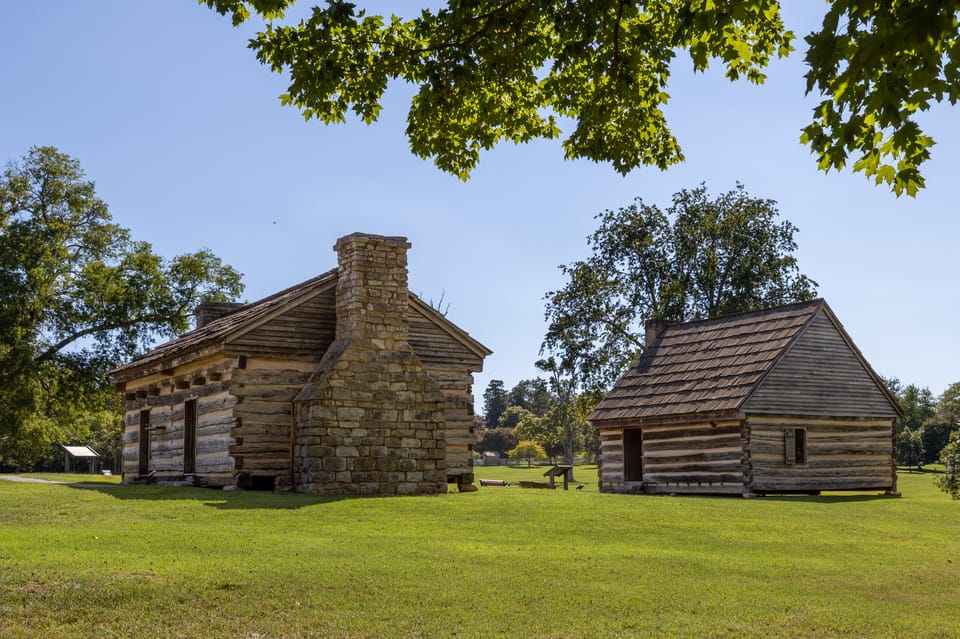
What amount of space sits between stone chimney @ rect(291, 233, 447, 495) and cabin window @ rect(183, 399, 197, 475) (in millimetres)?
4246

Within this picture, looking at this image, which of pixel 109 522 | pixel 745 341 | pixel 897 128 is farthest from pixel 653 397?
pixel 897 128

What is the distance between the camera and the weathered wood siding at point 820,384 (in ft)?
98.4

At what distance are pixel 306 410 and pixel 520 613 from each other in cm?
1309

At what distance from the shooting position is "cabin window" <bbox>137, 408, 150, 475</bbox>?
1171 inches

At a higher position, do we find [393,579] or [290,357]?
[290,357]

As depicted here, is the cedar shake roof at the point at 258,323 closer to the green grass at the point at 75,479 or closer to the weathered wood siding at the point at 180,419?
the weathered wood siding at the point at 180,419

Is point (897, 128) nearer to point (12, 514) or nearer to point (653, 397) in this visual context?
point (12, 514)

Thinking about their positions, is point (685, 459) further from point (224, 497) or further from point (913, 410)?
point (913, 410)

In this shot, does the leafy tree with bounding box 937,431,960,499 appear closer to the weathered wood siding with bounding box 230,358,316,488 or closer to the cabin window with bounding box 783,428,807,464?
the cabin window with bounding box 783,428,807,464

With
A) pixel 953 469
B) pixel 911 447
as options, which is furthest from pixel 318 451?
pixel 911 447

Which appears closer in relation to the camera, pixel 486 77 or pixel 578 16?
pixel 578 16

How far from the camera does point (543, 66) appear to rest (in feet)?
42.9

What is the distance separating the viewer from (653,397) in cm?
3269

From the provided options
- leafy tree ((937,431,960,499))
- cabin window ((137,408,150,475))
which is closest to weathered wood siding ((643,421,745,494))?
leafy tree ((937,431,960,499))
